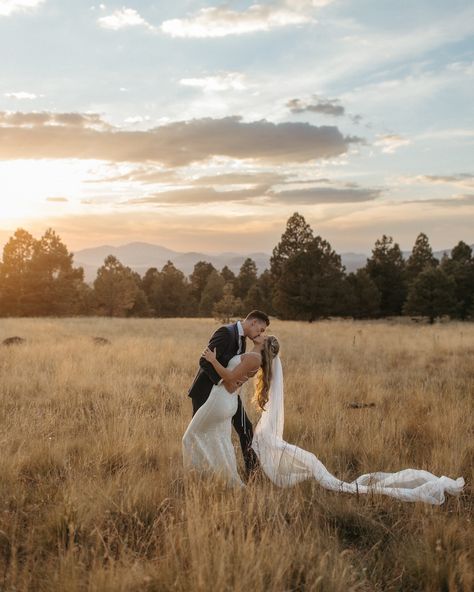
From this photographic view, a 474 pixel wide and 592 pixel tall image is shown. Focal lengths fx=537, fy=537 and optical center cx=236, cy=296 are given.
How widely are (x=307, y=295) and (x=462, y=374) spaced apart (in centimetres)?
3030

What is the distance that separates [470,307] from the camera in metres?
49.8

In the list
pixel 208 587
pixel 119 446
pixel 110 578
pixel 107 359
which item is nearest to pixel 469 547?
pixel 208 587

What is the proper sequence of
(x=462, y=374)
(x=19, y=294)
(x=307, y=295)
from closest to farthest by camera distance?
(x=462, y=374) → (x=307, y=295) → (x=19, y=294)

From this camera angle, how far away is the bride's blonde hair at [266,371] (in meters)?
5.89

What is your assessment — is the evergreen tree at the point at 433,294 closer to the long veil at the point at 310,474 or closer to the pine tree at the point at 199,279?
the long veil at the point at 310,474

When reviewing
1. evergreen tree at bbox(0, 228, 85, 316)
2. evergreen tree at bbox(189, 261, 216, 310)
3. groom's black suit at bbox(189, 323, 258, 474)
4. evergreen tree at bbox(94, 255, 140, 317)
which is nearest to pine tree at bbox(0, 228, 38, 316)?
evergreen tree at bbox(0, 228, 85, 316)

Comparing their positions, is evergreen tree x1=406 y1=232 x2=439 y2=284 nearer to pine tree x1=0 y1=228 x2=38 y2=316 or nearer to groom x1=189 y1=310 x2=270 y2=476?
pine tree x1=0 y1=228 x2=38 y2=316

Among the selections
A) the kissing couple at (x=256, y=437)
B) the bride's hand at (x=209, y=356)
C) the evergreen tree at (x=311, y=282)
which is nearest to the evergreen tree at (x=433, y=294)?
the evergreen tree at (x=311, y=282)

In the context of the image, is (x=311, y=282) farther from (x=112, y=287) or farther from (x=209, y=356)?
(x=209, y=356)

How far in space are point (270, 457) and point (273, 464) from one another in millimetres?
102

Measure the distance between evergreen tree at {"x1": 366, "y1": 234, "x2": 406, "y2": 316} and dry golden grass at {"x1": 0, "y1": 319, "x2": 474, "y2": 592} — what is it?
44.6 metres

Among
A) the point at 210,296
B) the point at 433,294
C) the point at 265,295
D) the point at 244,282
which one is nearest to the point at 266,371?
the point at 433,294

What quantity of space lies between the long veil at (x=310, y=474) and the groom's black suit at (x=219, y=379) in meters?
0.24

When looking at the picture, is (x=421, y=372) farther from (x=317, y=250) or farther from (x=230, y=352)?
(x=317, y=250)
